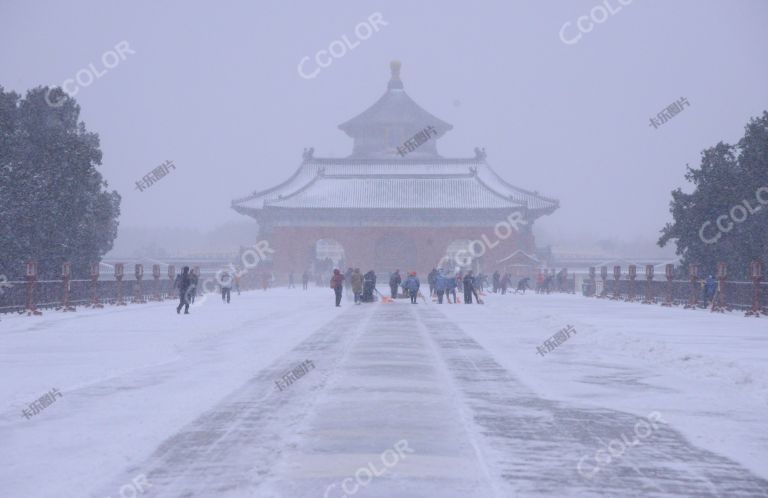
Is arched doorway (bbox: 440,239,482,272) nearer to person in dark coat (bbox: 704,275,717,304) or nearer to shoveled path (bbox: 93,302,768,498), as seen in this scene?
person in dark coat (bbox: 704,275,717,304)

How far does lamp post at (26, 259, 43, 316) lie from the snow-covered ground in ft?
28.9

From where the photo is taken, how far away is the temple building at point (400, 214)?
71.1 meters

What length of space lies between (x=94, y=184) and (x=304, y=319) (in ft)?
52.7

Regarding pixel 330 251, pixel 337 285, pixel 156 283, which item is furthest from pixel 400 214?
pixel 337 285

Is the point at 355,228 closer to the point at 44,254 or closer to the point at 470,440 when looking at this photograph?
the point at 44,254

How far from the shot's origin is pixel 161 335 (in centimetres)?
1867

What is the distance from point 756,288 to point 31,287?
64.3 feet

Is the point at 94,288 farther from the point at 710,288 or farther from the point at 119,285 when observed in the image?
the point at 710,288

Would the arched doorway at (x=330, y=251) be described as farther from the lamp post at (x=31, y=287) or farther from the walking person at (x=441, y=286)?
the lamp post at (x=31, y=287)

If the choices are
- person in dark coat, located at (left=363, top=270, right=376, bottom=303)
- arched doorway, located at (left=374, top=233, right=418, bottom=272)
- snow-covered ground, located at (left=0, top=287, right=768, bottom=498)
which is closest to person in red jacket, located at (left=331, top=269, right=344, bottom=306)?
person in dark coat, located at (left=363, top=270, right=376, bottom=303)

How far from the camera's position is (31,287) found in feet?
86.6

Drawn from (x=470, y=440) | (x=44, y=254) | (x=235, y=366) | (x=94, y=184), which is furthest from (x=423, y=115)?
(x=470, y=440)

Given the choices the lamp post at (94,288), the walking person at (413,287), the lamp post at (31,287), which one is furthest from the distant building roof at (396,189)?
the lamp post at (31,287)

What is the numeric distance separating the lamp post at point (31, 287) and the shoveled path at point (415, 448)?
16.4m
